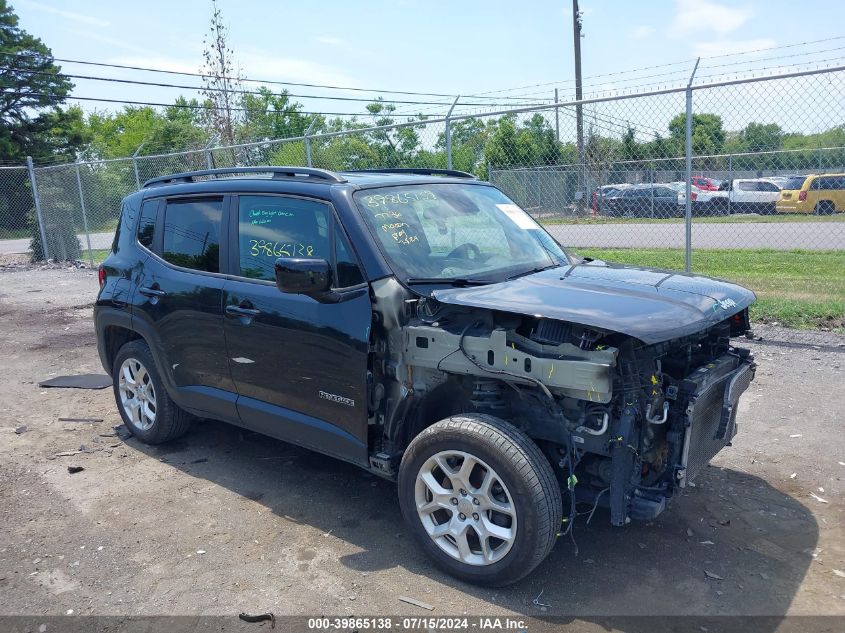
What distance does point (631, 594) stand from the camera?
3.24 meters

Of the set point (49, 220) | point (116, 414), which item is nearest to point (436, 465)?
point (116, 414)

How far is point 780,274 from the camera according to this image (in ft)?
34.9

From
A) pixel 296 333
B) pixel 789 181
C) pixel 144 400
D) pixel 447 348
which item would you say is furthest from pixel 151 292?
pixel 789 181

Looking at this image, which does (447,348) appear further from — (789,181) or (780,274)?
(780,274)

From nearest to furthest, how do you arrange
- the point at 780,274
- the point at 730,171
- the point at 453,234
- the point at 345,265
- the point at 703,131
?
the point at 345,265
the point at 453,234
the point at 703,131
the point at 730,171
the point at 780,274

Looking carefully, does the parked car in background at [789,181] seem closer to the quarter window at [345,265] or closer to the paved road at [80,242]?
the quarter window at [345,265]

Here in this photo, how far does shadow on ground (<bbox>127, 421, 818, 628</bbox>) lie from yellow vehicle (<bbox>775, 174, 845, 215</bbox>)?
267 inches

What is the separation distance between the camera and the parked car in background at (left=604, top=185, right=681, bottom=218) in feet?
33.4

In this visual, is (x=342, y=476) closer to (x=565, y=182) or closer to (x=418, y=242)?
(x=418, y=242)

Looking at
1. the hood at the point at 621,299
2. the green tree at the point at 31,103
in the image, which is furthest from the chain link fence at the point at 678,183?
the green tree at the point at 31,103

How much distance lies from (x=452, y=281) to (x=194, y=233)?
200 cm

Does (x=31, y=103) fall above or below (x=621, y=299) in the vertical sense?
above

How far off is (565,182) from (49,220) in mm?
13699

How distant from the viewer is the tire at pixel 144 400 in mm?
5109
